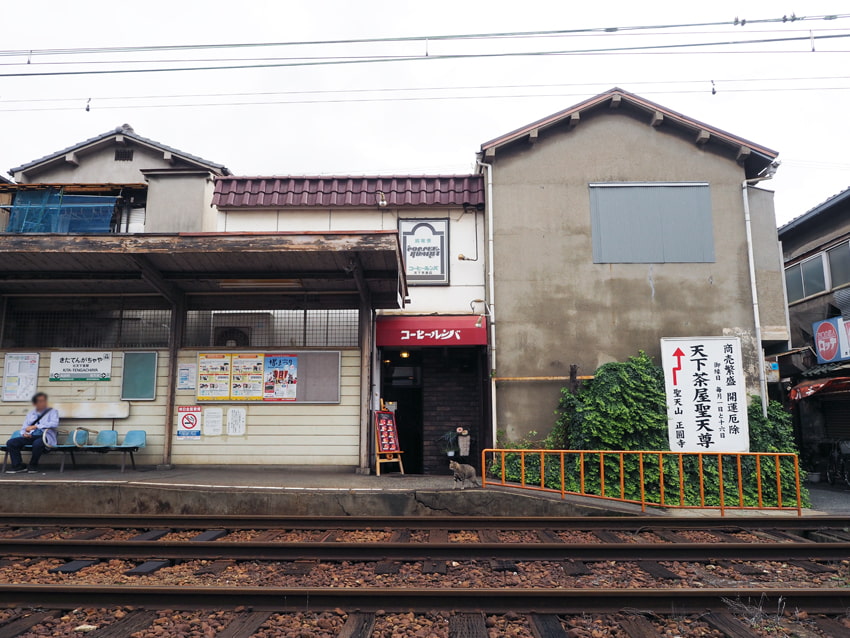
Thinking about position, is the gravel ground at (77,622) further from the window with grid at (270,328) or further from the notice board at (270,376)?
the window with grid at (270,328)

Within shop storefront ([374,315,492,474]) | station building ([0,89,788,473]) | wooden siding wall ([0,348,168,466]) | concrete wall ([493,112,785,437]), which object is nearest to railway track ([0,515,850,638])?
wooden siding wall ([0,348,168,466])

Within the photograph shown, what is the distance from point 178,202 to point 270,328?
4.04 m

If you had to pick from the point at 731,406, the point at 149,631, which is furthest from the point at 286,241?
the point at 731,406

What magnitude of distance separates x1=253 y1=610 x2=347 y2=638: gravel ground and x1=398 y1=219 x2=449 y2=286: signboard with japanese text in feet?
30.1

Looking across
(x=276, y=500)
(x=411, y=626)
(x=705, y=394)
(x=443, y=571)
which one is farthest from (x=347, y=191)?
(x=411, y=626)

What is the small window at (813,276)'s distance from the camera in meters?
17.6

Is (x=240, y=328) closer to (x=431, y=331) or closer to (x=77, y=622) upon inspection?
(x=431, y=331)

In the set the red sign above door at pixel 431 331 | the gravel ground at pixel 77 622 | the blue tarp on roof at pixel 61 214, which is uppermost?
the blue tarp on roof at pixel 61 214

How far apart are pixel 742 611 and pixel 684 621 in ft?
1.91

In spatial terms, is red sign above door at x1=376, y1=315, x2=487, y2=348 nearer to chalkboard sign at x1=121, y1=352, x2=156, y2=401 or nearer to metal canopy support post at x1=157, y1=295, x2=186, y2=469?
metal canopy support post at x1=157, y1=295, x2=186, y2=469

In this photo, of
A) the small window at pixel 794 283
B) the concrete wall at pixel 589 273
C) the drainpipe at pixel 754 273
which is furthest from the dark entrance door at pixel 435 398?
the small window at pixel 794 283

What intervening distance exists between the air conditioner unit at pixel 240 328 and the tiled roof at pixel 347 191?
285 cm

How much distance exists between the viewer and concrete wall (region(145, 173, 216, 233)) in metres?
13.4

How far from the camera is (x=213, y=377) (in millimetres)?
11891
